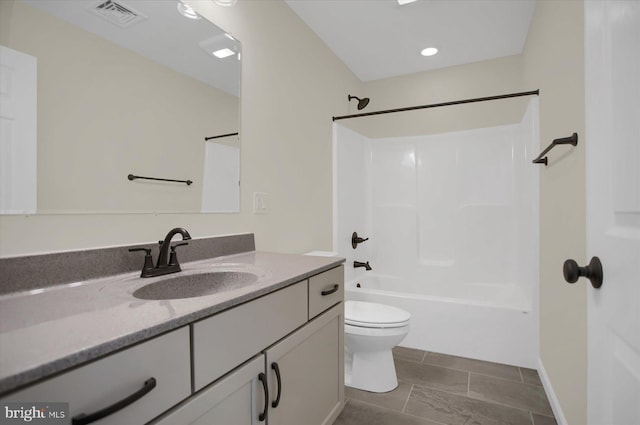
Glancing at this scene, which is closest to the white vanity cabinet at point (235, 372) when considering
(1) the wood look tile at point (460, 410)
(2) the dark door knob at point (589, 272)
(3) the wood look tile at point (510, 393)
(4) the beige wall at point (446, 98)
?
(1) the wood look tile at point (460, 410)

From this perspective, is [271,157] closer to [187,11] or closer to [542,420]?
[187,11]

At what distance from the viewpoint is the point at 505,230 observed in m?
2.94

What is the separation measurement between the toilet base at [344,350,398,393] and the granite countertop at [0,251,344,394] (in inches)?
44.0

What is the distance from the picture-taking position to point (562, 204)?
4.92ft

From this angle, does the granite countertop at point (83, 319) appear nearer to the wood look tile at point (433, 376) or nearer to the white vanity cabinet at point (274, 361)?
the white vanity cabinet at point (274, 361)

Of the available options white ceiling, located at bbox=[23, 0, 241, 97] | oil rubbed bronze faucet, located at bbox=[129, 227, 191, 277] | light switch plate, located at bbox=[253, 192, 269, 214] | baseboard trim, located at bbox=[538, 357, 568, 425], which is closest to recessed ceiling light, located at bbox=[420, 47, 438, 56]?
white ceiling, located at bbox=[23, 0, 241, 97]

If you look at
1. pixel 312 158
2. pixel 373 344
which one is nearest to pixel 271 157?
pixel 312 158

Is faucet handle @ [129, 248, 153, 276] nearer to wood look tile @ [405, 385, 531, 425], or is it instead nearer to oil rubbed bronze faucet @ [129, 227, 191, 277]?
oil rubbed bronze faucet @ [129, 227, 191, 277]

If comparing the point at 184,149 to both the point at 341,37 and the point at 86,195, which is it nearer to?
the point at 86,195

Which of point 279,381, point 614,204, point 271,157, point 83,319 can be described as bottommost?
point 279,381

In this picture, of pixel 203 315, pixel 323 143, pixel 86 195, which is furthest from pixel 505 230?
pixel 86 195

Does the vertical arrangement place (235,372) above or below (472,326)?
above

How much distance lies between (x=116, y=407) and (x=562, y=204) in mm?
1827

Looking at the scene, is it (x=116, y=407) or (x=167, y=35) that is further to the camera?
(x=167, y=35)
